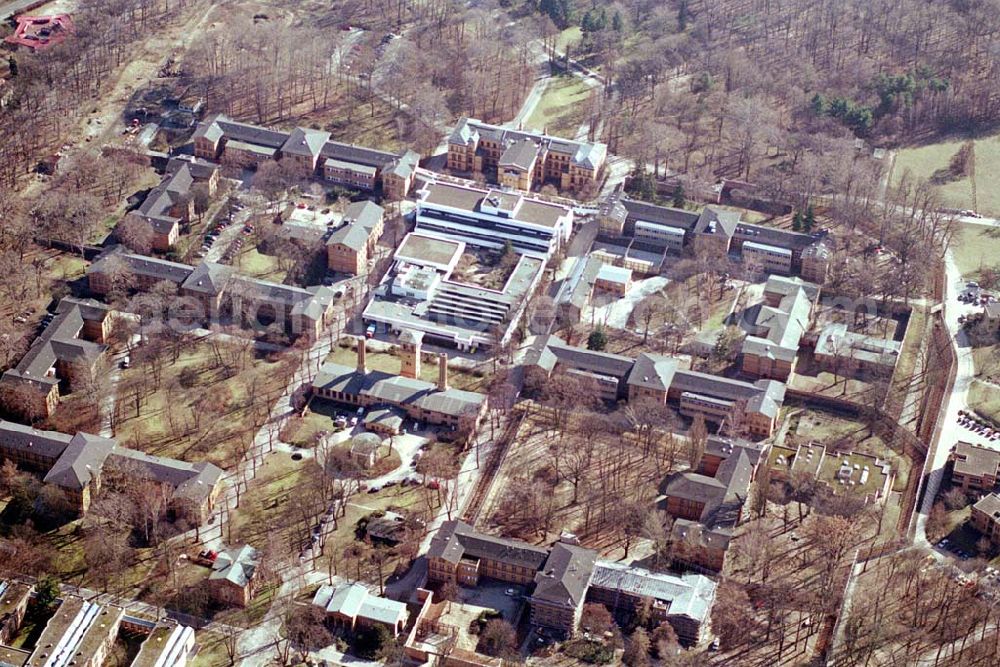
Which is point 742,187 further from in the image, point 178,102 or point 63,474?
point 63,474

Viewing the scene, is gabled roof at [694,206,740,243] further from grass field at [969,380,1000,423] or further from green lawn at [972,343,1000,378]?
grass field at [969,380,1000,423]

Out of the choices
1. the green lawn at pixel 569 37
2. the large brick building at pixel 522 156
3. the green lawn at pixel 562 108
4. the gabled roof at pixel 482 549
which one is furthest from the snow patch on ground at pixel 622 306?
the green lawn at pixel 569 37

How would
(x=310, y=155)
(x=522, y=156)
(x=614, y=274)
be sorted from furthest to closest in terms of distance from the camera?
(x=522, y=156), (x=310, y=155), (x=614, y=274)

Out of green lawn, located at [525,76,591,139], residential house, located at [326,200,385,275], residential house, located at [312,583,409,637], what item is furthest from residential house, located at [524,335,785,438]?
green lawn, located at [525,76,591,139]

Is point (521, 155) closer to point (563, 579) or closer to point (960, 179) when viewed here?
point (960, 179)

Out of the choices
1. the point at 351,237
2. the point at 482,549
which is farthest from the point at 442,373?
the point at 351,237

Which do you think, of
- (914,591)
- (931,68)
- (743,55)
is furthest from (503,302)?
(931,68)
